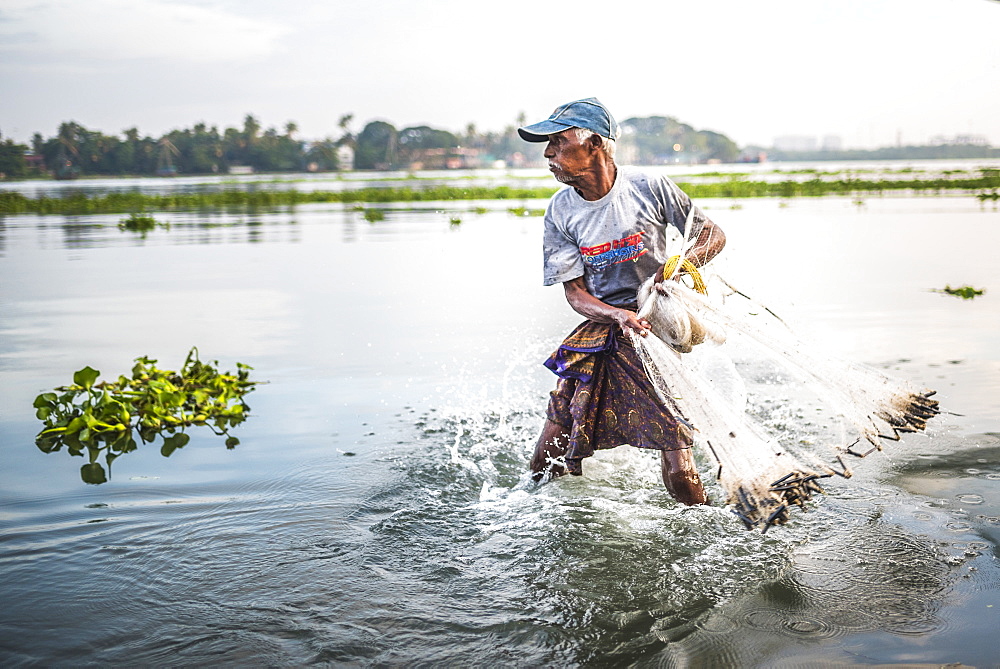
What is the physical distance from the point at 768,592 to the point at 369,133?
72.1 m

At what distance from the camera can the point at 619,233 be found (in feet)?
11.6

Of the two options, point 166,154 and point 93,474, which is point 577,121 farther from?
point 166,154

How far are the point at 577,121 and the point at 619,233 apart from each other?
49 cm

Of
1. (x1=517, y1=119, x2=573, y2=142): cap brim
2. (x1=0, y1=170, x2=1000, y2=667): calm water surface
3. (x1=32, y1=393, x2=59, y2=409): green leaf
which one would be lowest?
(x1=0, y1=170, x2=1000, y2=667): calm water surface

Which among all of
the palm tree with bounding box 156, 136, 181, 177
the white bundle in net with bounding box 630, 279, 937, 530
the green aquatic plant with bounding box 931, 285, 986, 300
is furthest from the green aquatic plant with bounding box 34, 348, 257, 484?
the palm tree with bounding box 156, 136, 181, 177

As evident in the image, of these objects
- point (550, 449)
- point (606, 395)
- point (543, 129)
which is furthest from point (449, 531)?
point (543, 129)

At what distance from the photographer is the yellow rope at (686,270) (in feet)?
11.3

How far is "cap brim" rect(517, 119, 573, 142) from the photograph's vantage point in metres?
3.41

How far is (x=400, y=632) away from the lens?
299cm

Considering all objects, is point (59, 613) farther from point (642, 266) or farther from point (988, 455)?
point (988, 455)

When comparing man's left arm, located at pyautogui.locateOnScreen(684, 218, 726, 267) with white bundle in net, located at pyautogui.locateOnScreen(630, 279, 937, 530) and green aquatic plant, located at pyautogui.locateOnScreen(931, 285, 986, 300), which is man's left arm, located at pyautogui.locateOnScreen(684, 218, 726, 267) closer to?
white bundle in net, located at pyautogui.locateOnScreen(630, 279, 937, 530)

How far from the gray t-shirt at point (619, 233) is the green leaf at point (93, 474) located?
278 centimetres

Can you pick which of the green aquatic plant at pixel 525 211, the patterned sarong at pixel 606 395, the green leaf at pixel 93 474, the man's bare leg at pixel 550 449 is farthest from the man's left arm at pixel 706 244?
the green aquatic plant at pixel 525 211

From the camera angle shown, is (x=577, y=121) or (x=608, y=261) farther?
(x=608, y=261)
